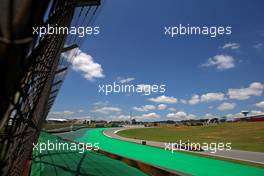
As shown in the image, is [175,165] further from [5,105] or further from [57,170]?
[5,105]

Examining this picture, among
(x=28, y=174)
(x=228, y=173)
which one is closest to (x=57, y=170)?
(x=28, y=174)

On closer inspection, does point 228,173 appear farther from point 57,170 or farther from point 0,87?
point 0,87

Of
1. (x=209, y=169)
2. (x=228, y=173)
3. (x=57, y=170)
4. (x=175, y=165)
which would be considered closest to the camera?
(x=57, y=170)

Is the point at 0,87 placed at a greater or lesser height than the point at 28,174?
greater

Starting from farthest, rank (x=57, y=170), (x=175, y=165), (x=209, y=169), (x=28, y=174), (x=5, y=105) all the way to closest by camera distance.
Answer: (x=175, y=165)
(x=209, y=169)
(x=57, y=170)
(x=28, y=174)
(x=5, y=105)

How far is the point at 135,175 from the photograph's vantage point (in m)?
10.9

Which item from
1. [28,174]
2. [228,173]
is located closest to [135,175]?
[28,174]

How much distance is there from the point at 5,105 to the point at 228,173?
59.5 ft

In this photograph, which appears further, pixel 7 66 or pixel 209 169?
pixel 209 169

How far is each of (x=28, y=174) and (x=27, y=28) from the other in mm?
10574

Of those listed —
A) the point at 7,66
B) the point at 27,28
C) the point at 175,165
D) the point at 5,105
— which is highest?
the point at 27,28

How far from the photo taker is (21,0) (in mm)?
916

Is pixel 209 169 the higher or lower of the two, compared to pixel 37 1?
lower

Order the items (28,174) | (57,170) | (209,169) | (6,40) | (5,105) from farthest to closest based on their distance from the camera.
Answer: (209,169) < (57,170) < (28,174) < (5,105) < (6,40)
